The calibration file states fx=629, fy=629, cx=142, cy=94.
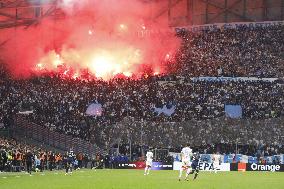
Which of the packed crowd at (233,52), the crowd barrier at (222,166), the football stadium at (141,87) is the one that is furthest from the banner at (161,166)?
the packed crowd at (233,52)

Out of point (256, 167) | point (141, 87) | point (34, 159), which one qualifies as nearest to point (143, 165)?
point (256, 167)

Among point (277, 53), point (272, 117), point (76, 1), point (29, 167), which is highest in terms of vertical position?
point (76, 1)

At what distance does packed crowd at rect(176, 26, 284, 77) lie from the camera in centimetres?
6938

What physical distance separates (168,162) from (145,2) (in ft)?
91.1

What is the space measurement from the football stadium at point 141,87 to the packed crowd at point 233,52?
122mm

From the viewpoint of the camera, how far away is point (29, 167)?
4372 cm

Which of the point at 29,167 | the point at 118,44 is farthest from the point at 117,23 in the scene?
the point at 29,167

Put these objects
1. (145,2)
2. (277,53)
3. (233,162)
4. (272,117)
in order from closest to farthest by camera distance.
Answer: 1. (233,162)
2. (272,117)
3. (277,53)
4. (145,2)

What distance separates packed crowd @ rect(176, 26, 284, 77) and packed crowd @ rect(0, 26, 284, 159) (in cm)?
11

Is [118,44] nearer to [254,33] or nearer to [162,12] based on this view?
[162,12]

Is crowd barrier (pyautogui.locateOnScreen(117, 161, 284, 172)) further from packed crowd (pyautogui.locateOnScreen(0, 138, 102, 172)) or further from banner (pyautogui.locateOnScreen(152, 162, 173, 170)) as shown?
packed crowd (pyautogui.locateOnScreen(0, 138, 102, 172))

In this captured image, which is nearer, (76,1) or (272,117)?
(272,117)

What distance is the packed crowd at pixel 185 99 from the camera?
176 ft

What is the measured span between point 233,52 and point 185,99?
1298 centimetres
